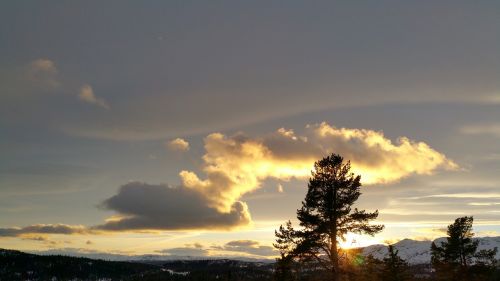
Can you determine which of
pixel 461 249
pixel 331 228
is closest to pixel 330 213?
pixel 331 228

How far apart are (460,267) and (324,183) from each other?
74.2 ft

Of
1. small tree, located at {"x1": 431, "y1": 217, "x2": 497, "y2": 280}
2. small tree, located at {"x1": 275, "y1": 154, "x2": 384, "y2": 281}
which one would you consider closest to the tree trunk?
small tree, located at {"x1": 275, "y1": 154, "x2": 384, "y2": 281}

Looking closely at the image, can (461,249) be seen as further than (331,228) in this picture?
Yes

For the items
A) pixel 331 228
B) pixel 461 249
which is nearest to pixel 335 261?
pixel 331 228

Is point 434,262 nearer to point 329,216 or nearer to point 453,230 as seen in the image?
point 453,230

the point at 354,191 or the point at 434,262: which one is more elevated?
the point at 354,191

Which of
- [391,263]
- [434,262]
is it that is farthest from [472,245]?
[391,263]

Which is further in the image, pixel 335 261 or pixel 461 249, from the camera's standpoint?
pixel 461 249

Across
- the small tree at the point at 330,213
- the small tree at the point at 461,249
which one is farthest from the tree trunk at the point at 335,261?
the small tree at the point at 461,249

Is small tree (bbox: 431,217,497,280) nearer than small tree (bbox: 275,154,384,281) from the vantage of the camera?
No

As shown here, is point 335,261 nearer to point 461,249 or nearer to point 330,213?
point 330,213

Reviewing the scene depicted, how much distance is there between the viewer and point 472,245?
167ft

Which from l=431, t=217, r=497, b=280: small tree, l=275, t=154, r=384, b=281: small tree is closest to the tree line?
l=275, t=154, r=384, b=281: small tree

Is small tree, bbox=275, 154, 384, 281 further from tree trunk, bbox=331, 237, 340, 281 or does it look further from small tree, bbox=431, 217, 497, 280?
small tree, bbox=431, 217, 497, 280
